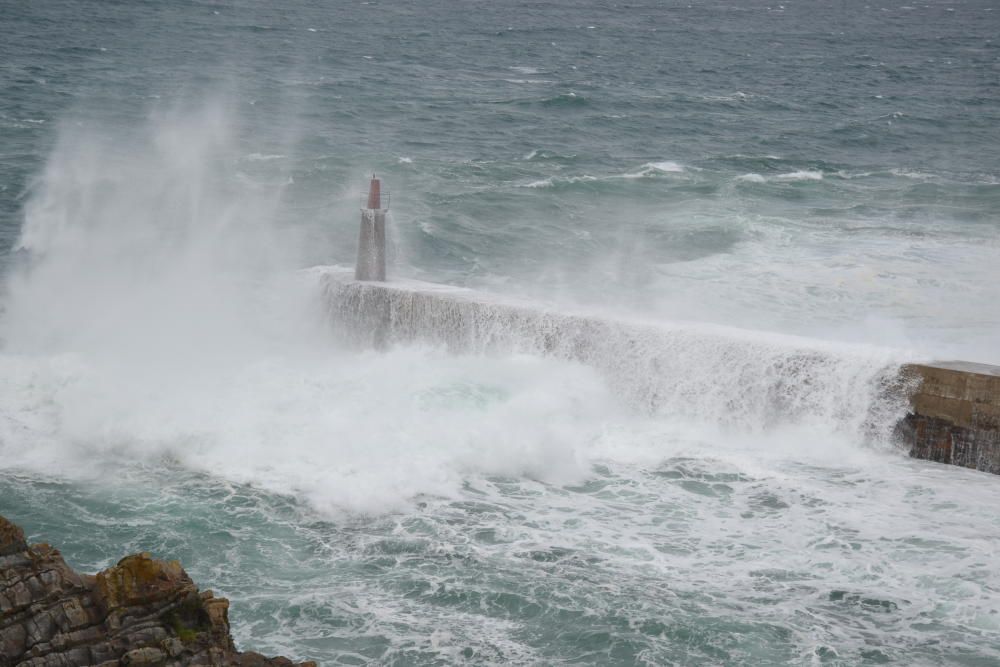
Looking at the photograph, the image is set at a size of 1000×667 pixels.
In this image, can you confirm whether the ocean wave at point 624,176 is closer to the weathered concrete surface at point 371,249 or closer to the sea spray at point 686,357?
the weathered concrete surface at point 371,249

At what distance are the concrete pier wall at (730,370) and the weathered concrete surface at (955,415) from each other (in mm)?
15

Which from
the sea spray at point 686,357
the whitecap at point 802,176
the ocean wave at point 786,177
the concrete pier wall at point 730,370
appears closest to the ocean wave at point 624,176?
the ocean wave at point 786,177

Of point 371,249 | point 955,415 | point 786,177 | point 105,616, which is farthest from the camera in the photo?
point 786,177

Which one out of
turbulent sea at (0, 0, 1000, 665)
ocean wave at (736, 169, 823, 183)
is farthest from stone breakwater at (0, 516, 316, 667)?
ocean wave at (736, 169, 823, 183)

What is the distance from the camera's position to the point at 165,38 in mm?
68938

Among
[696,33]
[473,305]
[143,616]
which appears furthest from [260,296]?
[696,33]

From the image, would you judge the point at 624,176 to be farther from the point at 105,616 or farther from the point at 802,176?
the point at 105,616

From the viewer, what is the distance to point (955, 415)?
17641 millimetres

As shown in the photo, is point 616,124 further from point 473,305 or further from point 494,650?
point 494,650

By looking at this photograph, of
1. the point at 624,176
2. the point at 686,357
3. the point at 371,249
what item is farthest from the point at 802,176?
the point at 686,357

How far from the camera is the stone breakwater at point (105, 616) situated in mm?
9430

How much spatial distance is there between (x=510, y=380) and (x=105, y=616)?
11.4 metres

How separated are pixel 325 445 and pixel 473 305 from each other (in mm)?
4579

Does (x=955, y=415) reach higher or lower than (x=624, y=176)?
lower
